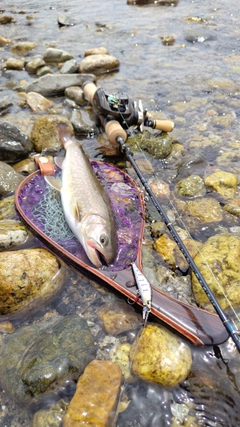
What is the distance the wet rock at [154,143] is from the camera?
22.6 feet

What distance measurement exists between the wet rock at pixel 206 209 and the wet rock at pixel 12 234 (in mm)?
2662

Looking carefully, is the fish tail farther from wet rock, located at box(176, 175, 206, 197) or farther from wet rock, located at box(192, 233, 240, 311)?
wet rock, located at box(192, 233, 240, 311)

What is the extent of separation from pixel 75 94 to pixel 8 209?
15.8 ft

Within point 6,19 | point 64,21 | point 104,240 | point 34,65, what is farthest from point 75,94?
point 6,19

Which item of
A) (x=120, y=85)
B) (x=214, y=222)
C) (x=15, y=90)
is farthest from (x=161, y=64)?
(x=214, y=222)

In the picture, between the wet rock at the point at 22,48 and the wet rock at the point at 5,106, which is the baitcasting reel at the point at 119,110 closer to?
the wet rock at the point at 5,106

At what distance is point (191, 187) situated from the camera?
237 inches

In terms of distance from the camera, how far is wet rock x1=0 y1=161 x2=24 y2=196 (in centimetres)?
583

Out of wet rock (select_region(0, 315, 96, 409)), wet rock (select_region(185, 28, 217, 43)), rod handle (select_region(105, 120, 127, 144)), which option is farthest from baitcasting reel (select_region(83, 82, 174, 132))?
wet rock (select_region(185, 28, 217, 43))

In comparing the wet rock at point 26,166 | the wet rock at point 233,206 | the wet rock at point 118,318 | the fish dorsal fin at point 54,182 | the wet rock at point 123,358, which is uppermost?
the fish dorsal fin at point 54,182

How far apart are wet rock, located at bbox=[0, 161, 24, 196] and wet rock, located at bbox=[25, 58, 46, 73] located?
609cm

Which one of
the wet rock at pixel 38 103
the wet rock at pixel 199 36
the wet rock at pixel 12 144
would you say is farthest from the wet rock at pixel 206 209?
the wet rock at pixel 199 36

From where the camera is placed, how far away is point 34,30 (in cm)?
1472

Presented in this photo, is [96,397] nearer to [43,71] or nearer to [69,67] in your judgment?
[69,67]
